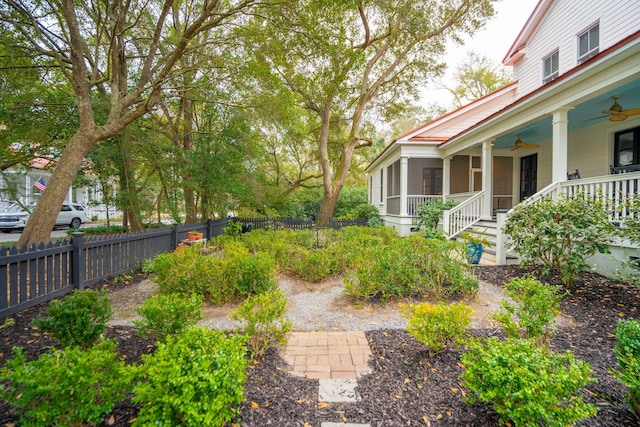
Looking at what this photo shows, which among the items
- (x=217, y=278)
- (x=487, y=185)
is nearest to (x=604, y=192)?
(x=487, y=185)

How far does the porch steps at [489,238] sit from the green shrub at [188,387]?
629cm

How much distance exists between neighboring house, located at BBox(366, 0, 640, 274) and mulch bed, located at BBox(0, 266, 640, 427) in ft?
11.6

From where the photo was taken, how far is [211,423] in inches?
63.6

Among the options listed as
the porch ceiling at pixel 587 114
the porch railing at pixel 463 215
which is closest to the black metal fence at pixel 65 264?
the porch railing at pixel 463 215

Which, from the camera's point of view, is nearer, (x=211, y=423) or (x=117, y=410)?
(x=211, y=423)

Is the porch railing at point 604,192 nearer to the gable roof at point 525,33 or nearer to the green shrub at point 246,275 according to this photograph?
the green shrub at point 246,275

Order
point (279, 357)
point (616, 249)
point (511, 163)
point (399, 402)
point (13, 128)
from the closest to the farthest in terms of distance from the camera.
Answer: point (399, 402), point (279, 357), point (616, 249), point (13, 128), point (511, 163)

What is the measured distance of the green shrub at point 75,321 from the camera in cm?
257

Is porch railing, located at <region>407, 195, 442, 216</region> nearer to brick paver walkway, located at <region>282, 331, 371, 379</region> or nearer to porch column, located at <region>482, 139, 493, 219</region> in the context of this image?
porch column, located at <region>482, 139, 493, 219</region>

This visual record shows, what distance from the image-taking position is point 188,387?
5.28 ft

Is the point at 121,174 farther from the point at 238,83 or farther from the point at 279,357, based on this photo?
the point at 279,357

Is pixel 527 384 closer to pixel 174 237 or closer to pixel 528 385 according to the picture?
pixel 528 385

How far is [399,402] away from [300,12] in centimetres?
840

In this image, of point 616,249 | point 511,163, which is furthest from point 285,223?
point 616,249
